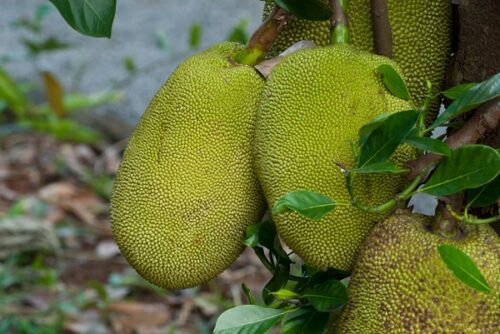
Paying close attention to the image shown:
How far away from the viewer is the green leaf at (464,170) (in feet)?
2.45

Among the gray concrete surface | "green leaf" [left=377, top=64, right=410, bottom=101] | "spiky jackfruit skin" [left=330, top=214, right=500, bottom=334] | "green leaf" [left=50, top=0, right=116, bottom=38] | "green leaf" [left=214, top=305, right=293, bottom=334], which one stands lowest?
the gray concrete surface

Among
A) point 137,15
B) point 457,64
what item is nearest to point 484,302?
point 457,64

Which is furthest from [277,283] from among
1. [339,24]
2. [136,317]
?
[136,317]

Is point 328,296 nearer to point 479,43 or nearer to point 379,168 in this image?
point 379,168

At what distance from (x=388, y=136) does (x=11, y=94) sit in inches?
101

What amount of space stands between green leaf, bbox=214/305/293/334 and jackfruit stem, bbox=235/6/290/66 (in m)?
0.31

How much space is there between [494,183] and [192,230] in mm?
313

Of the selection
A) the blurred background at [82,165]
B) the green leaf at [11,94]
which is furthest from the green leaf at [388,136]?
the green leaf at [11,94]

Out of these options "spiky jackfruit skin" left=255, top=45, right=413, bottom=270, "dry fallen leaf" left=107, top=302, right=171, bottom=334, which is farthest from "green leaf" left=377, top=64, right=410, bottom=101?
"dry fallen leaf" left=107, top=302, right=171, bottom=334

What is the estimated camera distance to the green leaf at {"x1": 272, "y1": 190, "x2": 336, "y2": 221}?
0.78m

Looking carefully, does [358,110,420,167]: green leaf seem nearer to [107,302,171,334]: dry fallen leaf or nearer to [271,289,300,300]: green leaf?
[271,289,300,300]: green leaf

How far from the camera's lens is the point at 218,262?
3.15 ft

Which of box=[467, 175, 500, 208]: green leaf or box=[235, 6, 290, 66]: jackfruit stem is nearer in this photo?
box=[467, 175, 500, 208]: green leaf

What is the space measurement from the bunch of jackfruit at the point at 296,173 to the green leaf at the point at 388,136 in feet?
0.18
